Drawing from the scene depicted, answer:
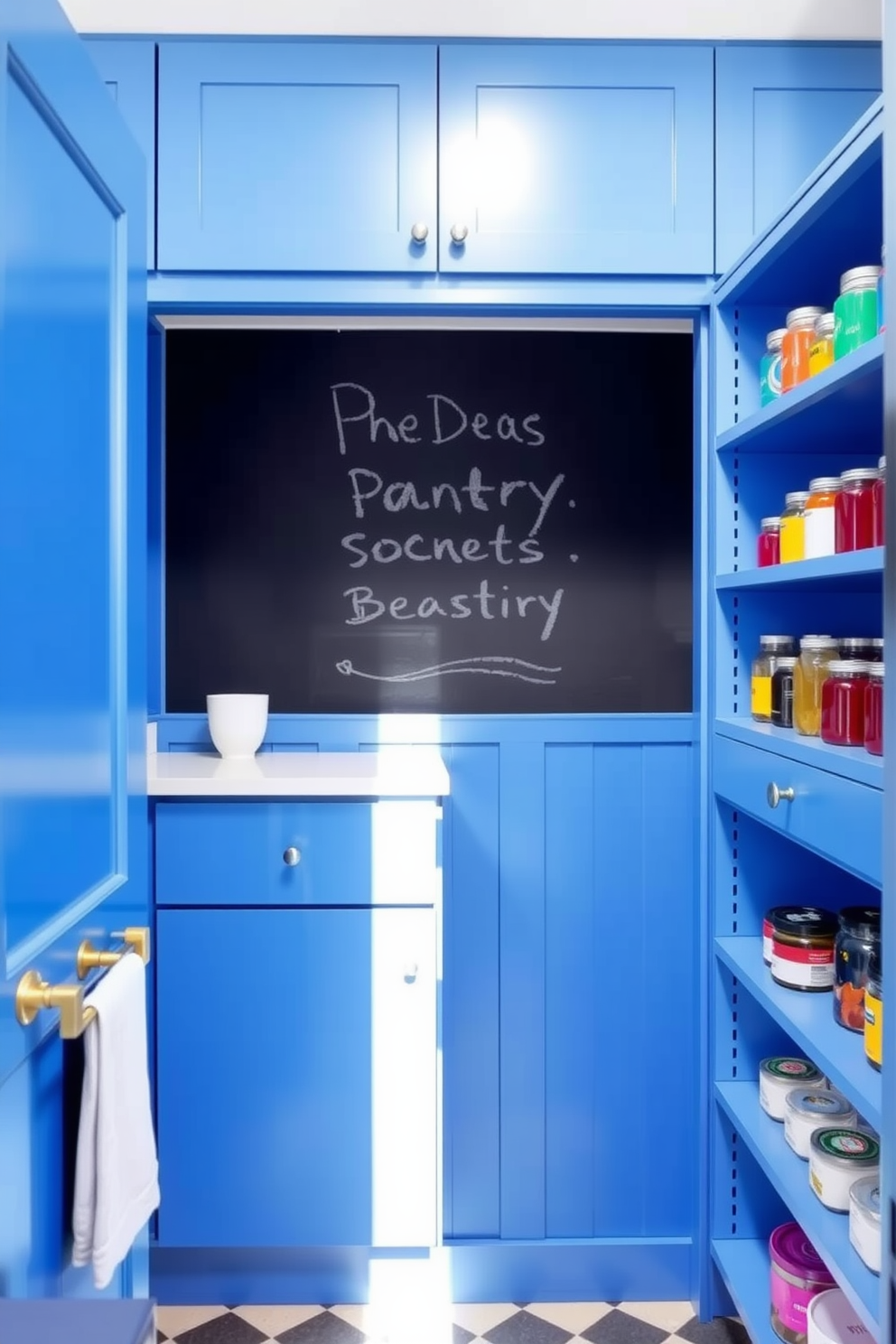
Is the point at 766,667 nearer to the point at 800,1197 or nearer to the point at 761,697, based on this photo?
the point at 761,697

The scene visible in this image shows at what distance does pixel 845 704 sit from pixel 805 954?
45 cm

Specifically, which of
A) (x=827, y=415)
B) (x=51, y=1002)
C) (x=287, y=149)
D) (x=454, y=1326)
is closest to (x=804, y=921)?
(x=827, y=415)

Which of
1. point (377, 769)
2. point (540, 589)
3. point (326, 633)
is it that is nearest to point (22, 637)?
point (377, 769)

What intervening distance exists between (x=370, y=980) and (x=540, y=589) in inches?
34.1

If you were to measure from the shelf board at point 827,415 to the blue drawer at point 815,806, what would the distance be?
483mm

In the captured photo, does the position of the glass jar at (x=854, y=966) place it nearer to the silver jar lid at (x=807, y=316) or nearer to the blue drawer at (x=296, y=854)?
the blue drawer at (x=296, y=854)

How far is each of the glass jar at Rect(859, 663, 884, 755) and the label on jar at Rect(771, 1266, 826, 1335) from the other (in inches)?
34.1

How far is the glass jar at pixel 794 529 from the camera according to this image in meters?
1.39

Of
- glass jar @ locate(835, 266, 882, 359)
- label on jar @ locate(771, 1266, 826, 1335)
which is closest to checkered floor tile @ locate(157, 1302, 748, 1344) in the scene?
label on jar @ locate(771, 1266, 826, 1335)

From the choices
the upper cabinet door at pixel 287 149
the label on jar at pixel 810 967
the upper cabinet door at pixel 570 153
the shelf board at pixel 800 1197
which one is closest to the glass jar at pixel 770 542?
the upper cabinet door at pixel 570 153

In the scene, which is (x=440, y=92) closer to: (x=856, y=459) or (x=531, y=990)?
(x=856, y=459)

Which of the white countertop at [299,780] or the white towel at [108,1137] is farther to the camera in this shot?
the white countertop at [299,780]

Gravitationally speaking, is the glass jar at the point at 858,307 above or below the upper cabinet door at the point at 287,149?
below

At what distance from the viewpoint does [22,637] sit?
2.80ft
